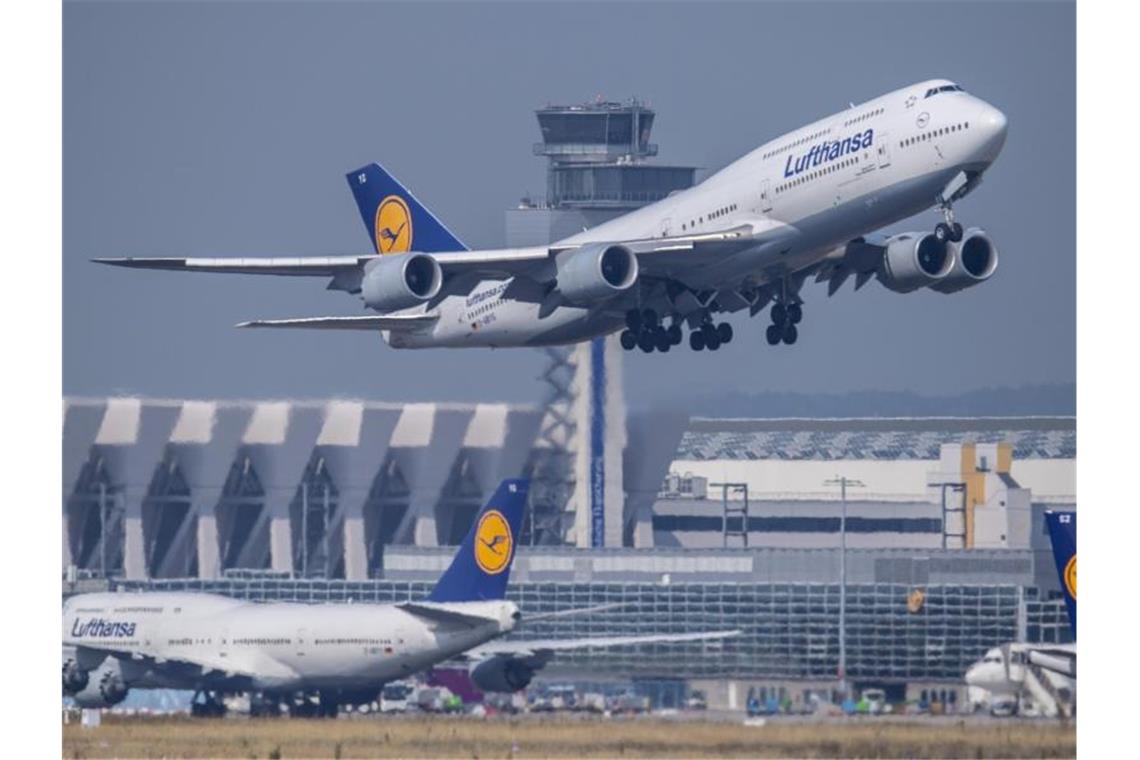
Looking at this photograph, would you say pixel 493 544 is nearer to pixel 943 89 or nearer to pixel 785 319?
pixel 785 319

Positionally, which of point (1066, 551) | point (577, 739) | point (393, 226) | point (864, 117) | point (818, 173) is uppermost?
point (864, 117)

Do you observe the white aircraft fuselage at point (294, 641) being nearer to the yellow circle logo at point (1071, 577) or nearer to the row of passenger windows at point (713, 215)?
the row of passenger windows at point (713, 215)

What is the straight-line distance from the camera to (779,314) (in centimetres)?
4675

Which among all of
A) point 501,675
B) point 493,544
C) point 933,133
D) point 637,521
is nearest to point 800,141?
point 933,133

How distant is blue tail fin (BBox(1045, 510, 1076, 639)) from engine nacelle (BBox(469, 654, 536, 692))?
41.9 feet

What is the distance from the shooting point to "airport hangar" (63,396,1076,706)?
57.0 metres

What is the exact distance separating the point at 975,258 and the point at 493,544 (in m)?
10.8

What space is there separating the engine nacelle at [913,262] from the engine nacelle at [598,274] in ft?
15.7

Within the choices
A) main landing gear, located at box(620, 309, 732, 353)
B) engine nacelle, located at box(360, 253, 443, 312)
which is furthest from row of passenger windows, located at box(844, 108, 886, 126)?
engine nacelle, located at box(360, 253, 443, 312)

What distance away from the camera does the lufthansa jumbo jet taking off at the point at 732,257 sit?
42281 millimetres

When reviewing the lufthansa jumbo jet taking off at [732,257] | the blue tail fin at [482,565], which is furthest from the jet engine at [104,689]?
the lufthansa jumbo jet taking off at [732,257]

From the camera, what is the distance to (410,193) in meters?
53.1

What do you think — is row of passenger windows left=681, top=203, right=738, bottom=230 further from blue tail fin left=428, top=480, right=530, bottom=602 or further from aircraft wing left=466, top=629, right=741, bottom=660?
aircraft wing left=466, top=629, right=741, bottom=660

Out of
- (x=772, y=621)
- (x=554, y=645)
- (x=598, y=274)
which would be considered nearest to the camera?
(x=598, y=274)
